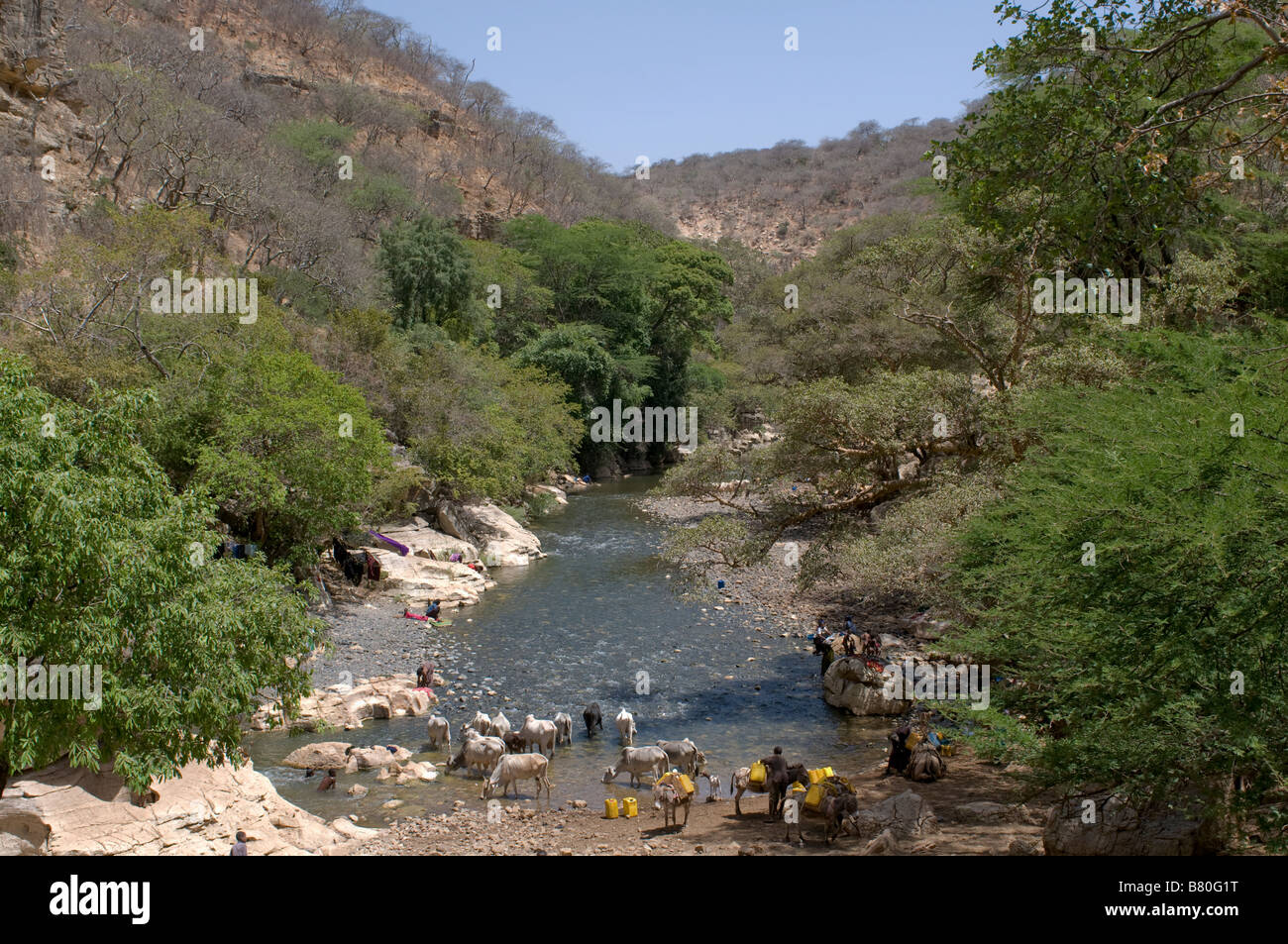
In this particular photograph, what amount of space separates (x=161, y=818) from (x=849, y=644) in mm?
12911

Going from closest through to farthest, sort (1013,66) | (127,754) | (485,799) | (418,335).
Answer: (127,754) → (1013,66) → (485,799) → (418,335)

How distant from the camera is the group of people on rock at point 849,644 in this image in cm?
1819

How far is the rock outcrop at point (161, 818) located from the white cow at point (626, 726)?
184 inches

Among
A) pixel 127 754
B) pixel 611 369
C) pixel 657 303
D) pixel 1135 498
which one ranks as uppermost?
pixel 657 303

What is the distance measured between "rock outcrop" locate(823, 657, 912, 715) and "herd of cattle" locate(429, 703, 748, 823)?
12.4 ft

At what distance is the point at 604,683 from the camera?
17766 mm

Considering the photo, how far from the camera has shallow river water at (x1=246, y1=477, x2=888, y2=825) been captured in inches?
532

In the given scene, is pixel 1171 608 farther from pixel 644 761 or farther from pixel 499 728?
pixel 499 728

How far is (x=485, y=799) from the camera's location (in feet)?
41.9

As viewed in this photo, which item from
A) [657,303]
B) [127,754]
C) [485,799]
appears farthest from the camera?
[657,303]

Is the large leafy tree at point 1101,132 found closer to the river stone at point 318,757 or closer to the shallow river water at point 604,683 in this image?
the shallow river water at point 604,683

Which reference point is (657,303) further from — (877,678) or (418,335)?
(877,678)

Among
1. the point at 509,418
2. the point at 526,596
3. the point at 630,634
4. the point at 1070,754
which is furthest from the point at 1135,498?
the point at 509,418

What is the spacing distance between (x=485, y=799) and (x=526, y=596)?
11.4m
